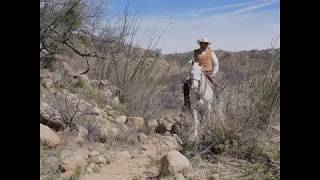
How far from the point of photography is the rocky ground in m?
3.29

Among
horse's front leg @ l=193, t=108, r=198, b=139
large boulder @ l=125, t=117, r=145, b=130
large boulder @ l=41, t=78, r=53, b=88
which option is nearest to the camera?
horse's front leg @ l=193, t=108, r=198, b=139

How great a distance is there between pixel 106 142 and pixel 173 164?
927 millimetres

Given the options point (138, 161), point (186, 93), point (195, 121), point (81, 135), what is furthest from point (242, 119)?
point (81, 135)

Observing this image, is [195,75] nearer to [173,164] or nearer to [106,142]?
[106,142]

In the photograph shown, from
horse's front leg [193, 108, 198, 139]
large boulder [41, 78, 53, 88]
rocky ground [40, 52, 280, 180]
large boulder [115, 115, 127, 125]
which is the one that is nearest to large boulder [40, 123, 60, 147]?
rocky ground [40, 52, 280, 180]

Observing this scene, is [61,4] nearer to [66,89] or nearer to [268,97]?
[66,89]

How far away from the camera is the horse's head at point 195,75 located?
401 cm

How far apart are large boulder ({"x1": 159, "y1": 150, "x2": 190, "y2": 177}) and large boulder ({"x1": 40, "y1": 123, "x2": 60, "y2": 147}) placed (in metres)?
0.86

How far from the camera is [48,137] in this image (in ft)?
11.9

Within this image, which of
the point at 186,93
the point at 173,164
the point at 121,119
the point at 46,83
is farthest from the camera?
the point at 46,83

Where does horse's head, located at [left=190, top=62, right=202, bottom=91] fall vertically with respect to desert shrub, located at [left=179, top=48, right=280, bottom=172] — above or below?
above

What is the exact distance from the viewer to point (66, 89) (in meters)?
4.70

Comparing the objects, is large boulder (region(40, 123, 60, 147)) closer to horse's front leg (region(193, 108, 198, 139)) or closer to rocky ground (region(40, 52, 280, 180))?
rocky ground (region(40, 52, 280, 180))
